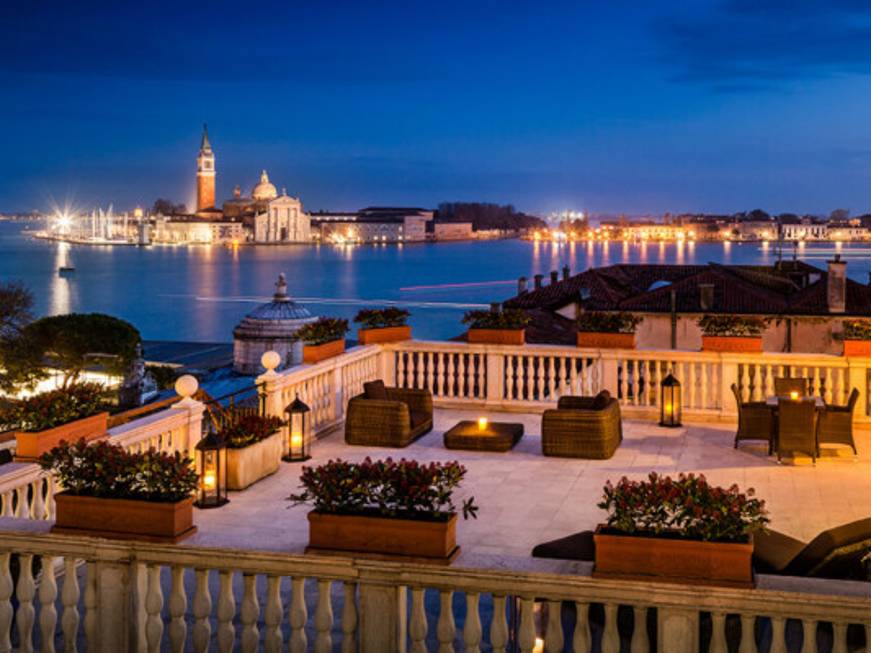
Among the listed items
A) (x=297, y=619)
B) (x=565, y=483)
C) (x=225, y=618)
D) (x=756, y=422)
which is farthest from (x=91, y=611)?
(x=756, y=422)

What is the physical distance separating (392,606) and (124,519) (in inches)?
57.8

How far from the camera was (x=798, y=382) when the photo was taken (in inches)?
418

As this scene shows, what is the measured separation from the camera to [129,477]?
17.4 feet

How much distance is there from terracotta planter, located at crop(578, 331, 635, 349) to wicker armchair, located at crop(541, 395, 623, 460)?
2223 mm

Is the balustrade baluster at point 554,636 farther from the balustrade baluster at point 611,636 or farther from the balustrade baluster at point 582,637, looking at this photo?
the balustrade baluster at point 611,636

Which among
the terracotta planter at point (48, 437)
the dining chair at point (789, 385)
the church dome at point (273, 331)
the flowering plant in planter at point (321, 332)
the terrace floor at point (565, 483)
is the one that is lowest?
the church dome at point (273, 331)

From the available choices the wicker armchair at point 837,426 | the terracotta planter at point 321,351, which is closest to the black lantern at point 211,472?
the terracotta planter at point 321,351

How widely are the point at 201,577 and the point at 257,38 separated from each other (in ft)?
217

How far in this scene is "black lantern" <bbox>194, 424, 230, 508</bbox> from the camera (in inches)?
312

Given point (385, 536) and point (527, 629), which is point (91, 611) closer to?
point (385, 536)

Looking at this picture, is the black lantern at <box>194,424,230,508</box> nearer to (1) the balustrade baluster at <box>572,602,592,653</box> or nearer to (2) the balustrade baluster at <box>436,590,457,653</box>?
(2) the balustrade baluster at <box>436,590,457,653</box>

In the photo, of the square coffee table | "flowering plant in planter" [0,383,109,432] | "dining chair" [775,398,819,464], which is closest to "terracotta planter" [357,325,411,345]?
the square coffee table

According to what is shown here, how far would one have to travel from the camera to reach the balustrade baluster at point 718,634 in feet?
13.8

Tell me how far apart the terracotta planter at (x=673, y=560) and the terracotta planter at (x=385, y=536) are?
2.34 ft
